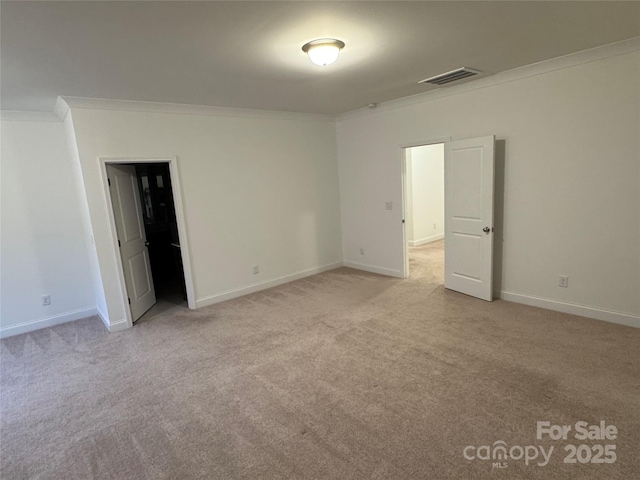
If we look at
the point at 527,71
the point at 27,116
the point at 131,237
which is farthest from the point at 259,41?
the point at 27,116

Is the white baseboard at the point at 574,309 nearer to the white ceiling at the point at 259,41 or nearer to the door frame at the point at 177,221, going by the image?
the white ceiling at the point at 259,41

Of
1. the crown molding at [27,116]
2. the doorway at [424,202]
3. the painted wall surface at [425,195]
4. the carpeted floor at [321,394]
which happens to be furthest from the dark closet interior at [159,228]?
the painted wall surface at [425,195]

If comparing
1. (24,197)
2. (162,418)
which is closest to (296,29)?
(162,418)

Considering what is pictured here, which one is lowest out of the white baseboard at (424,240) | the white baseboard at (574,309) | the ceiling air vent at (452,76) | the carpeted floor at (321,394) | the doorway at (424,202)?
the carpeted floor at (321,394)

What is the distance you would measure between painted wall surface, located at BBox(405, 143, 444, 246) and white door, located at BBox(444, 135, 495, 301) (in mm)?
2704

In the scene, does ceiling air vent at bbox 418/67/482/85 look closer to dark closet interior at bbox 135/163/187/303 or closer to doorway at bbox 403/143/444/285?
doorway at bbox 403/143/444/285

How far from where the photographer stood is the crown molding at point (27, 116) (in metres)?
3.97

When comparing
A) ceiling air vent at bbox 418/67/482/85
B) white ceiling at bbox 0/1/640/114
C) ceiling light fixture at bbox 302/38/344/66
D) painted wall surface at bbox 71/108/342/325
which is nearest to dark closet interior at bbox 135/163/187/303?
painted wall surface at bbox 71/108/342/325

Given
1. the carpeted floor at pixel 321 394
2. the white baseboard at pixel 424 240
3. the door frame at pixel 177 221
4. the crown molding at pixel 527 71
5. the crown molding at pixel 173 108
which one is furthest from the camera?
the white baseboard at pixel 424 240

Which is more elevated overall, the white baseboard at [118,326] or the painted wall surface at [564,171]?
the painted wall surface at [564,171]

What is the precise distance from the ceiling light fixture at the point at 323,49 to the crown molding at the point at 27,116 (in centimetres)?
344

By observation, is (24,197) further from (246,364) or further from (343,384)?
(343,384)

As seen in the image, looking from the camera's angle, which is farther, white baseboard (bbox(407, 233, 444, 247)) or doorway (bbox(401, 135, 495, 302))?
white baseboard (bbox(407, 233, 444, 247))

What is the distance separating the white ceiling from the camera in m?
2.07
